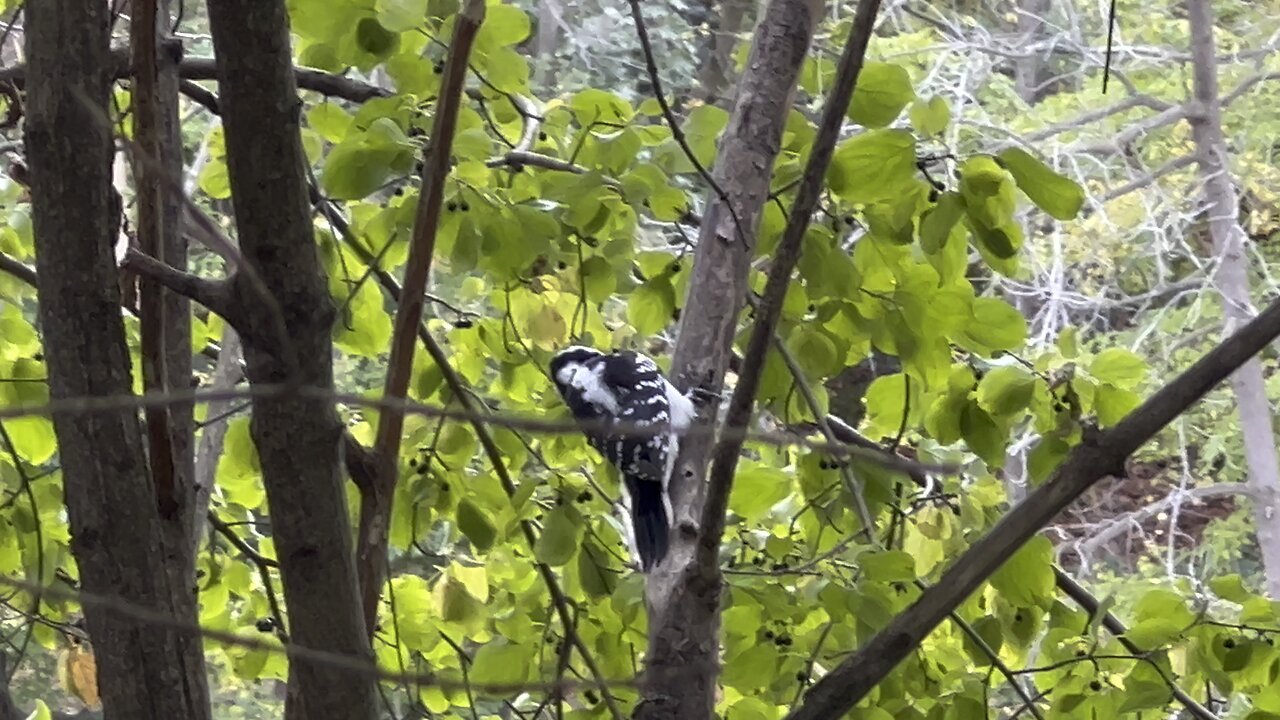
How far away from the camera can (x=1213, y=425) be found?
5.16 meters

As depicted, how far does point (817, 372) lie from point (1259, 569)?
4.99 metres

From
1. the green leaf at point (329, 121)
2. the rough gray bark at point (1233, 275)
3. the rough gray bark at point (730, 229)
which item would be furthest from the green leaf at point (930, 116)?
the rough gray bark at point (1233, 275)

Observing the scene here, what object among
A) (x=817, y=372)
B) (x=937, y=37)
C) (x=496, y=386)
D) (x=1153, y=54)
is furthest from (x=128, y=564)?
(x=937, y=37)

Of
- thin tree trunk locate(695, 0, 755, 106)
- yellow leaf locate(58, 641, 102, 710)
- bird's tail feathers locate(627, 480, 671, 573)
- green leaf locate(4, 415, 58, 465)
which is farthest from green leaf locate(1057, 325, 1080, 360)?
thin tree trunk locate(695, 0, 755, 106)

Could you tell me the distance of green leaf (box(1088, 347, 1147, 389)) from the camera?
1.08m

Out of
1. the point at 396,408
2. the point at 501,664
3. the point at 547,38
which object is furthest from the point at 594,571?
the point at 547,38

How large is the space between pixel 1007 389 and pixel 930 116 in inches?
9.1

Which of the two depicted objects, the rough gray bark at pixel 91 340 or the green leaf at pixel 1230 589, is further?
the green leaf at pixel 1230 589

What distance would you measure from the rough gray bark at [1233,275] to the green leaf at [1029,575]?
11.1ft

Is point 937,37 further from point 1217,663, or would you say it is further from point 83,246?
point 83,246

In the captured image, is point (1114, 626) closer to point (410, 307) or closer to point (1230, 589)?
point (1230, 589)

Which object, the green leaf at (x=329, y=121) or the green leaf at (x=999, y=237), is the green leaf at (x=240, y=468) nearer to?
the green leaf at (x=329, y=121)

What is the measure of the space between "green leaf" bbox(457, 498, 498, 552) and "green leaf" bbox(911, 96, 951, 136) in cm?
51

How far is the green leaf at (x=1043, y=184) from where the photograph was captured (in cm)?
93
